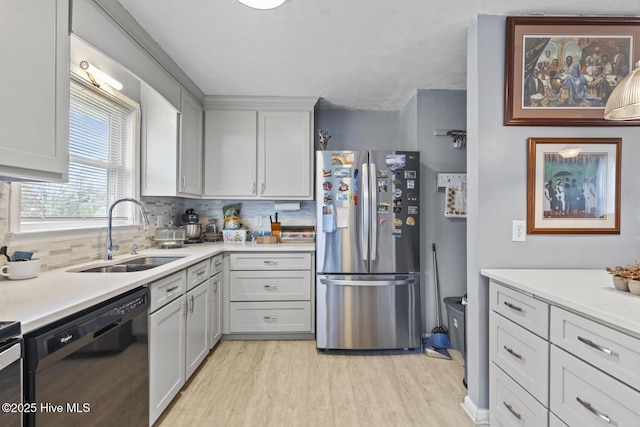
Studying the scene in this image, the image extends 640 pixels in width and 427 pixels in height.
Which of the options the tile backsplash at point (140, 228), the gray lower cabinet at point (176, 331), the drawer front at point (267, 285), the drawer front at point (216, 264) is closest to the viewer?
the tile backsplash at point (140, 228)

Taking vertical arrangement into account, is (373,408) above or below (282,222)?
below

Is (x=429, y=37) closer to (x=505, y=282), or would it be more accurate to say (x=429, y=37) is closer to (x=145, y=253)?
(x=505, y=282)

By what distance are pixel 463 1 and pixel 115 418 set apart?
2640 mm

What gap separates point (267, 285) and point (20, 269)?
1761mm

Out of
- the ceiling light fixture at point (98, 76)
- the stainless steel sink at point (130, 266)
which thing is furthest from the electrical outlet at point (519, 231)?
the ceiling light fixture at point (98, 76)

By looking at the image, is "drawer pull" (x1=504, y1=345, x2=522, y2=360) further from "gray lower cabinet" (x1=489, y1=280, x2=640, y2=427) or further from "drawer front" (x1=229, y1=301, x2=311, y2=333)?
"drawer front" (x1=229, y1=301, x2=311, y2=333)

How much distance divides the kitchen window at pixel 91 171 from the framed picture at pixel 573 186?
9.16ft

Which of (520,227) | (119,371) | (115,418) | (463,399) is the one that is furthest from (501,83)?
(115,418)

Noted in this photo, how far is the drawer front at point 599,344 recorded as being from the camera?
3.10 ft

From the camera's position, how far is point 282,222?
361 centimetres

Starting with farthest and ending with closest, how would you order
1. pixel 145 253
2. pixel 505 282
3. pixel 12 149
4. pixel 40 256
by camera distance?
pixel 145 253 < pixel 40 256 < pixel 505 282 < pixel 12 149

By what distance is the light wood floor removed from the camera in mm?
1858

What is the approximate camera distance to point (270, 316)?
292 cm

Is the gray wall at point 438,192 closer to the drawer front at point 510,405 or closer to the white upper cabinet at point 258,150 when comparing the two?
the white upper cabinet at point 258,150
